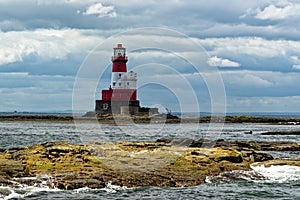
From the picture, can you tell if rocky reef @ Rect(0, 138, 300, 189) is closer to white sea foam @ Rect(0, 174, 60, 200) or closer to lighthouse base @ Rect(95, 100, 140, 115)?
white sea foam @ Rect(0, 174, 60, 200)

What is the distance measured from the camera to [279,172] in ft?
92.5

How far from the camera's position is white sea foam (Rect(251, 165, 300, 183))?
88.0 feet

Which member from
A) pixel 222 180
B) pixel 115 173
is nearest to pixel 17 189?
pixel 115 173

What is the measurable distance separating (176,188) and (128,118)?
8532 centimetres

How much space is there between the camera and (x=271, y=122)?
14062 centimetres

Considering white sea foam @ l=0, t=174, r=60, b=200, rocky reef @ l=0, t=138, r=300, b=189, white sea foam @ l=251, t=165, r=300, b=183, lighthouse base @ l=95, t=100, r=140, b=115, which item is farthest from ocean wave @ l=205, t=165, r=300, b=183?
lighthouse base @ l=95, t=100, r=140, b=115

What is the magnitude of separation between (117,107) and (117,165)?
80583 mm

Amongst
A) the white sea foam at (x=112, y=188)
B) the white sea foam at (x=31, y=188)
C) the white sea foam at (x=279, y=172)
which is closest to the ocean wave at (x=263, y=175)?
the white sea foam at (x=279, y=172)

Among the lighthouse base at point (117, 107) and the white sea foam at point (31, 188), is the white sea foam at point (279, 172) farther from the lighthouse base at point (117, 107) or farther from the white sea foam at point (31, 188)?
the lighthouse base at point (117, 107)

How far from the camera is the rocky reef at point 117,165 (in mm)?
24031

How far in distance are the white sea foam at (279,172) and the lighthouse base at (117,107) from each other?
76.6 m

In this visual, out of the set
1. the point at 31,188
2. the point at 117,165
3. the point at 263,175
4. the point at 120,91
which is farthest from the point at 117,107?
the point at 31,188

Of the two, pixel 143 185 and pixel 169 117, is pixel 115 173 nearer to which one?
pixel 143 185

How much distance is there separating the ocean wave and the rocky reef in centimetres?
51
